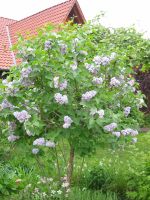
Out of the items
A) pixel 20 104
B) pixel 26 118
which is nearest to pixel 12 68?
pixel 20 104

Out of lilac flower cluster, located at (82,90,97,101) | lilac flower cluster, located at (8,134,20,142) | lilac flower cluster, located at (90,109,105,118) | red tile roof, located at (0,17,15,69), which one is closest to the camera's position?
lilac flower cluster, located at (90,109,105,118)

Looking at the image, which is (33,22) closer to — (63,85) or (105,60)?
(105,60)

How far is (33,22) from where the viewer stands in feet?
59.4


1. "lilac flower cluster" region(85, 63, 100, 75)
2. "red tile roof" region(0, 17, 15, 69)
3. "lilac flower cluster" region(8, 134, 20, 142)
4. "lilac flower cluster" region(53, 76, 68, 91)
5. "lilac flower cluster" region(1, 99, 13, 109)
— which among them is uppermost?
"red tile roof" region(0, 17, 15, 69)

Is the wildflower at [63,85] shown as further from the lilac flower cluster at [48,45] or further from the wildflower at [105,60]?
the wildflower at [105,60]

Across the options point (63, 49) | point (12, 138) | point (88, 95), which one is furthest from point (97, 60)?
point (12, 138)

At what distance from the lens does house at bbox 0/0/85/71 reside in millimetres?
16172

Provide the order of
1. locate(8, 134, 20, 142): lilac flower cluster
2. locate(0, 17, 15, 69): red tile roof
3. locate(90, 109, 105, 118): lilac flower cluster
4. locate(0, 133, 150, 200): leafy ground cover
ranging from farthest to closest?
locate(0, 17, 15, 69): red tile roof < locate(8, 134, 20, 142): lilac flower cluster < locate(0, 133, 150, 200): leafy ground cover < locate(90, 109, 105, 118): lilac flower cluster

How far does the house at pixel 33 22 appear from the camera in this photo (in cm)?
1617

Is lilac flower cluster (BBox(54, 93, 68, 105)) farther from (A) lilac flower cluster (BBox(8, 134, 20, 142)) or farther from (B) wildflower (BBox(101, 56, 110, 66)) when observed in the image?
(A) lilac flower cluster (BBox(8, 134, 20, 142))

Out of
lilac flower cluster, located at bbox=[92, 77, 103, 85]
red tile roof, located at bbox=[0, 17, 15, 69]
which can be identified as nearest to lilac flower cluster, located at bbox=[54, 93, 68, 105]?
lilac flower cluster, located at bbox=[92, 77, 103, 85]

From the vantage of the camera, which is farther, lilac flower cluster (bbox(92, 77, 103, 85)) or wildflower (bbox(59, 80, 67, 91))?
lilac flower cluster (bbox(92, 77, 103, 85))

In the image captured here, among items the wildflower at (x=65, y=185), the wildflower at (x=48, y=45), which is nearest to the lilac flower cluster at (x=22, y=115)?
the wildflower at (x=48, y=45)

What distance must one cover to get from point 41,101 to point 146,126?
9964mm
